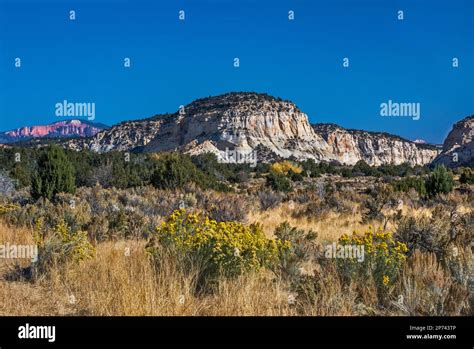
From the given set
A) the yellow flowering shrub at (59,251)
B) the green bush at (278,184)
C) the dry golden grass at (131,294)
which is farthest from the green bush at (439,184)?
the yellow flowering shrub at (59,251)

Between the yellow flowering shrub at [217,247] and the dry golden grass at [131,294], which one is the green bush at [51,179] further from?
the yellow flowering shrub at [217,247]

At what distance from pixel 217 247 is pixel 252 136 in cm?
8377

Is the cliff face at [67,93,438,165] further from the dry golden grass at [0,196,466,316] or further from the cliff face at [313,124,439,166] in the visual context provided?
the dry golden grass at [0,196,466,316]

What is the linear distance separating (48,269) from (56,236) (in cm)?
69

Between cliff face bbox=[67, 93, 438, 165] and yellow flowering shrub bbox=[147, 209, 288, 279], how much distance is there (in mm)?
70310

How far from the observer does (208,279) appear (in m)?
5.43

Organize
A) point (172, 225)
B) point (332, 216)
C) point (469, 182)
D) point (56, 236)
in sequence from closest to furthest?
point (172, 225)
point (56, 236)
point (332, 216)
point (469, 182)

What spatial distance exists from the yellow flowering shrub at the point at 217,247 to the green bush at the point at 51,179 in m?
10.7

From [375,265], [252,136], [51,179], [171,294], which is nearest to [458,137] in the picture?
[252,136]

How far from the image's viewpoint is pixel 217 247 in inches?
214

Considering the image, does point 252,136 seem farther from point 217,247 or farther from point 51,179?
point 217,247
